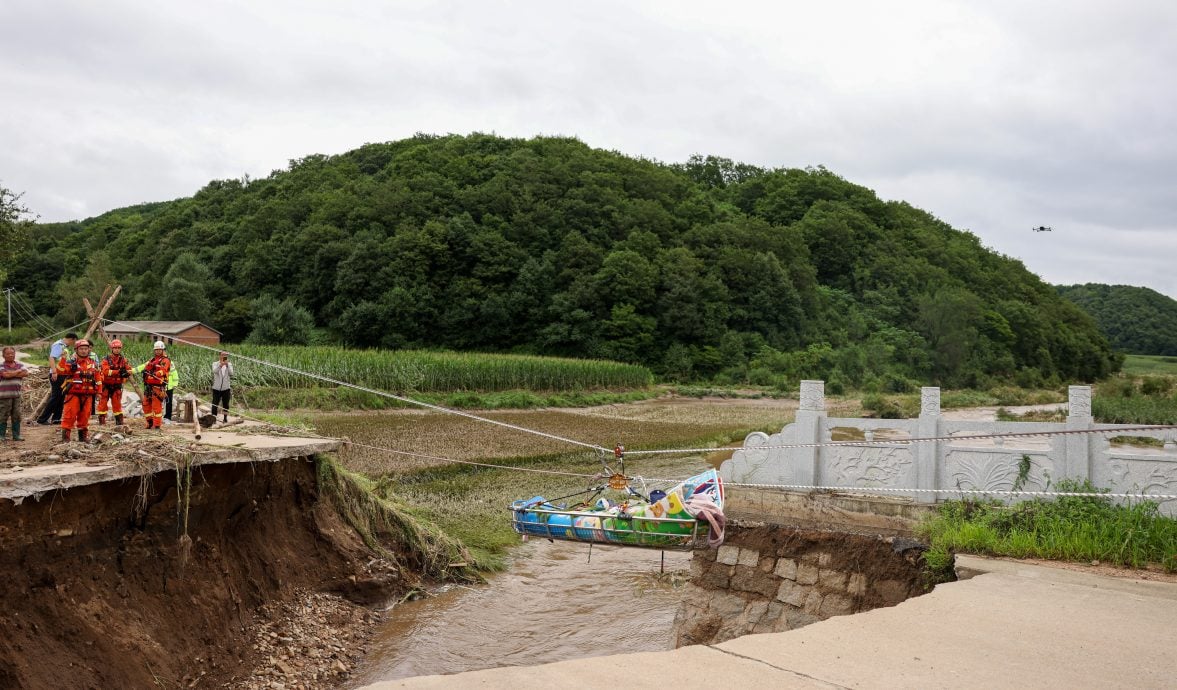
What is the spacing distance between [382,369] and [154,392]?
2171 cm

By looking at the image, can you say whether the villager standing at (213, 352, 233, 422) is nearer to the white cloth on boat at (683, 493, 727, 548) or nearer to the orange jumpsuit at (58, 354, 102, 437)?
the orange jumpsuit at (58, 354, 102, 437)

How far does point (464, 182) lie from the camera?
223 feet

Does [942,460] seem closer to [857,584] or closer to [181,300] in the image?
[857,584]

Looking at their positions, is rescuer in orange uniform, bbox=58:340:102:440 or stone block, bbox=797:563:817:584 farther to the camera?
stone block, bbox=797:563:817:584

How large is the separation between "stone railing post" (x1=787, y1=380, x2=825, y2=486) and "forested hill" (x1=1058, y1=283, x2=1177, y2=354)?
79924mm

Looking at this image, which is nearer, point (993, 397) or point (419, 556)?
point (419, 556)

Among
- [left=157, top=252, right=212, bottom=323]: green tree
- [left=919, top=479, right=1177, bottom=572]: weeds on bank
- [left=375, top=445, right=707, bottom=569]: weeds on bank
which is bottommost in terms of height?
[left=375, top=445, right=707, bottom=569]: weeds on bank

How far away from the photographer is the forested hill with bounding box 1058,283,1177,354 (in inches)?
2945

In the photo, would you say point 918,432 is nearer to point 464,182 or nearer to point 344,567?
point 344,567

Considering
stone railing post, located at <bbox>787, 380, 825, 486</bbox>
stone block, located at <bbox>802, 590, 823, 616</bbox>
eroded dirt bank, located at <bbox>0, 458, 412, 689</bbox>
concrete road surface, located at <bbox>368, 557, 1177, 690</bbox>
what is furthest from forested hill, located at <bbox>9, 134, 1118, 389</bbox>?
concrete road surface, located at <bbox>368, 557, 1177, 690</bbox>

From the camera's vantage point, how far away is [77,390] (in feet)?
25.6

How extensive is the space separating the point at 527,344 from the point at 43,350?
105ft

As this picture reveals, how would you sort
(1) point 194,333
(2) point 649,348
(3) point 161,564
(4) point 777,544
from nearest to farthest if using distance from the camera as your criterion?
1. (3) point 161,564
2. (4) point 777,544
3. (1) point 194,333
4. (2) point 649,348

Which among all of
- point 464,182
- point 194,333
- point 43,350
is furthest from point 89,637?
point 464,182
